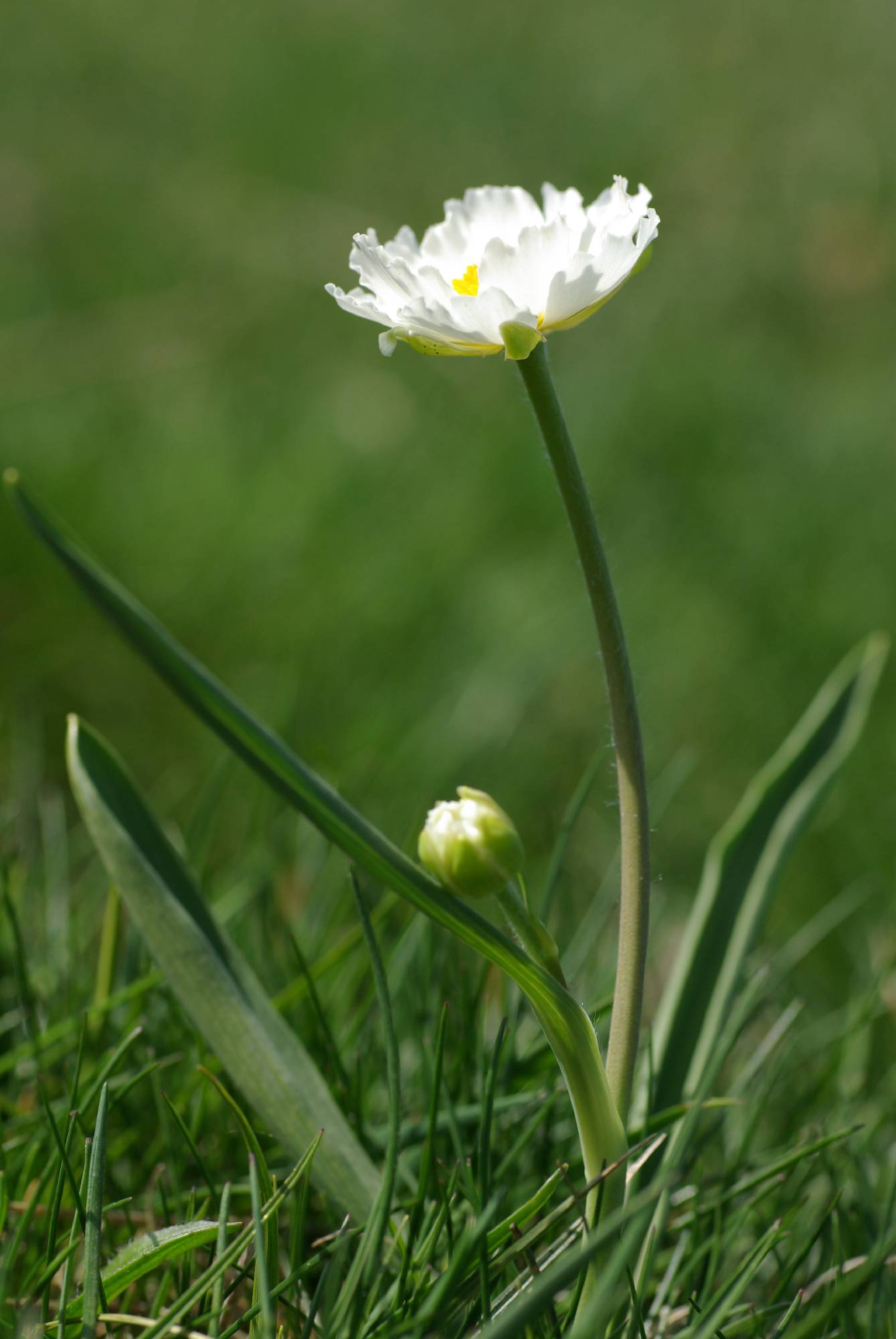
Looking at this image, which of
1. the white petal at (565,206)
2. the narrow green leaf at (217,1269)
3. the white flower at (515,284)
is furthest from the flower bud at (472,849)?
the white petal at (565,206)

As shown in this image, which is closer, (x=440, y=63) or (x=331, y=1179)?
(x=331, y=1179)

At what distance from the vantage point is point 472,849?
2.61 ft

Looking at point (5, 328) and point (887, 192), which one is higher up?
point (5, 328)

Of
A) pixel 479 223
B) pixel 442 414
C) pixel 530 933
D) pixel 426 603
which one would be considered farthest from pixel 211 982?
pixel 442 414

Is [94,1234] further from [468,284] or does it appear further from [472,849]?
[468,284]

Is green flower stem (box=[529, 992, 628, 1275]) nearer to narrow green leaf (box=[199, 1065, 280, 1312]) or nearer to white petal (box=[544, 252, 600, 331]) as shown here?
narrow green leaf (box=[199, 1065, 280, 1312])

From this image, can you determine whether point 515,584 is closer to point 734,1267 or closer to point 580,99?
point 734,1267

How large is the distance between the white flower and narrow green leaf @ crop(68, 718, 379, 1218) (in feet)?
1.42

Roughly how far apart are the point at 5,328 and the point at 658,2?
380 centimetres

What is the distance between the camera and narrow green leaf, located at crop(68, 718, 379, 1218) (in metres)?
0.96

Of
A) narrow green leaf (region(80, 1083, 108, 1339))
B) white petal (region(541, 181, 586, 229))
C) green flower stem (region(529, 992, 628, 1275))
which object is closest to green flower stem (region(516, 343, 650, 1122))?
green flower stem (region(529, 992, 628, 1275))

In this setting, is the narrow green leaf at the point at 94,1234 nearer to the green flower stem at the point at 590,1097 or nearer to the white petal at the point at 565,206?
the green flower stem at the point at 590,1097

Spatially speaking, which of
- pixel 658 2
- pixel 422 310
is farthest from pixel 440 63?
pixel 422 310

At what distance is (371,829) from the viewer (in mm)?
850
